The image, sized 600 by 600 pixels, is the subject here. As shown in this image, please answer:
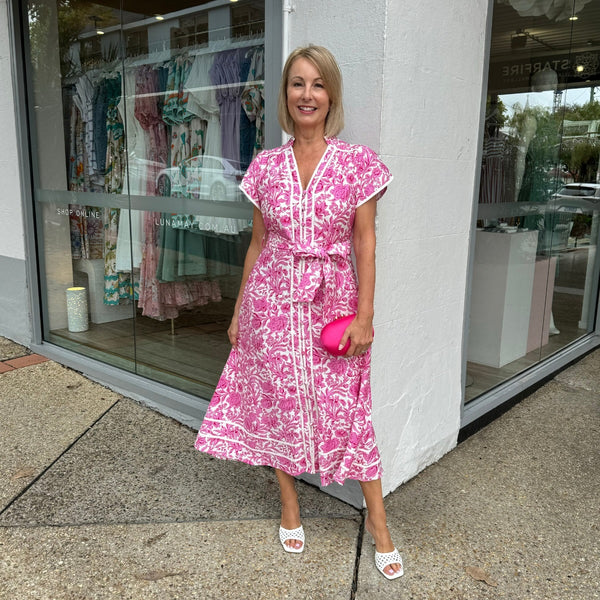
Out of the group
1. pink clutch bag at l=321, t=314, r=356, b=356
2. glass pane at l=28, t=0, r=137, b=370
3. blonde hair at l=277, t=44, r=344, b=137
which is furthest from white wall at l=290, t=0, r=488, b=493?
glass pane at l=28, t=0, r=137, b=370

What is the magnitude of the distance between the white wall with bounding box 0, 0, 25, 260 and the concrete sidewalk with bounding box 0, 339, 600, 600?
1.52m

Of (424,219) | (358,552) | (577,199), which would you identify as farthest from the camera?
(577,199)

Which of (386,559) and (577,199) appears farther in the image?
(577,199)

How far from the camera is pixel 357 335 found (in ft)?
6.89

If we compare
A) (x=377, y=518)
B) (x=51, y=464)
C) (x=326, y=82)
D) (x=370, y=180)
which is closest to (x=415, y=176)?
(x=370, y=180)

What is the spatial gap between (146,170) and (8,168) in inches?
52.0

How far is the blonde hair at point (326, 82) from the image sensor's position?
2.06 m

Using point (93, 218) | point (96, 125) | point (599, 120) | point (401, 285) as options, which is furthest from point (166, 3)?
point (599, 120)

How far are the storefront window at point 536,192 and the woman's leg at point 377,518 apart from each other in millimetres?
1363

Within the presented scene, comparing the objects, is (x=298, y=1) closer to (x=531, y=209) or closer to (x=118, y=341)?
(x=531, y=209)

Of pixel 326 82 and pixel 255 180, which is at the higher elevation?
pixel 326 82

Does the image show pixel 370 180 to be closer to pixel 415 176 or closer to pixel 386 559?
pixel 415 176

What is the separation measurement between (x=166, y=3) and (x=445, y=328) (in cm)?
245

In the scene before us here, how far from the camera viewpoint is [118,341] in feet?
13.7
